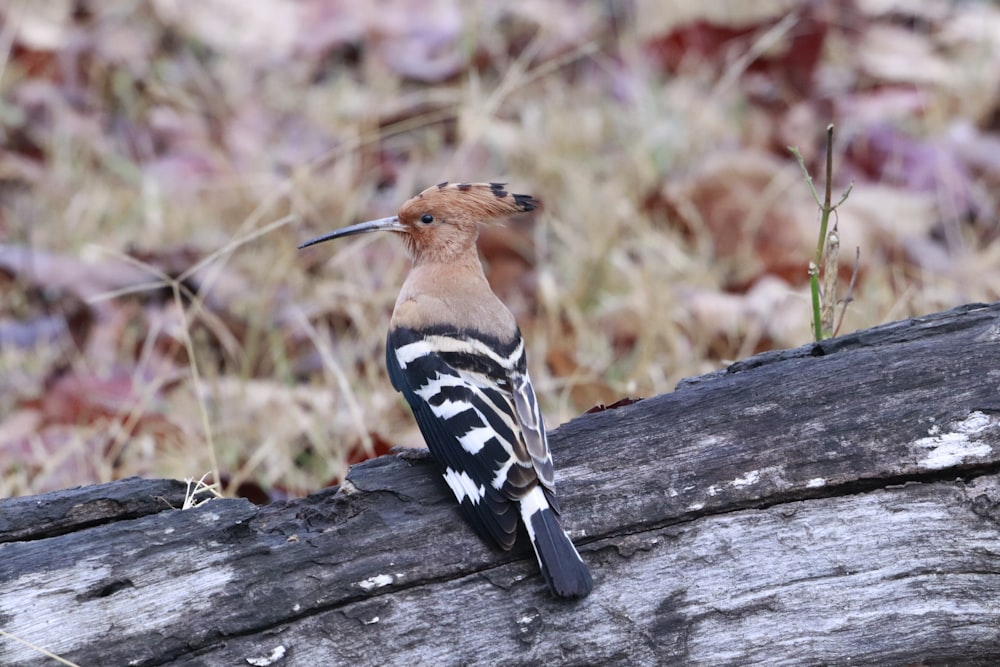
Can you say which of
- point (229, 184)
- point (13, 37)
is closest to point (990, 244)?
point (229, 184)

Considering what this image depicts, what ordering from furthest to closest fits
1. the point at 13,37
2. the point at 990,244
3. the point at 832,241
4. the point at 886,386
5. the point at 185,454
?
the point at 13,37 → the point at 990,244 → the point at 185,454 → the point at 832,241 → the point at 886,386

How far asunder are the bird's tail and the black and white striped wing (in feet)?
0.08

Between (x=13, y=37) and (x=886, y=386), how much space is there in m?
3.87

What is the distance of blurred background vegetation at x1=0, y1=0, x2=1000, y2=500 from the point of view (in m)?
3.03

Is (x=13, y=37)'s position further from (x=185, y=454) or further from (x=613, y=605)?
(x=613, y=605)

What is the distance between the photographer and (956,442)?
188 cm

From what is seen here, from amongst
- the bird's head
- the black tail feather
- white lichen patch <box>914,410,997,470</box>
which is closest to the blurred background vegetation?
the bird's head

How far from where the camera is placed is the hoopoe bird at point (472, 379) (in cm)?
182

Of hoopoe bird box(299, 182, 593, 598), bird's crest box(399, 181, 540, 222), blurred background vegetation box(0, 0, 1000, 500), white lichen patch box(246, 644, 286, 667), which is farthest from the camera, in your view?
blurred background vegetation box(0, 0, 1000, 500)

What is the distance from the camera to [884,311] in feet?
10.8

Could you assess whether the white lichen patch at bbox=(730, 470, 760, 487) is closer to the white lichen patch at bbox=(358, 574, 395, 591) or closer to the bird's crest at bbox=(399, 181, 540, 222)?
the white lichen patch at bbox=(358, 574, 395, 591)

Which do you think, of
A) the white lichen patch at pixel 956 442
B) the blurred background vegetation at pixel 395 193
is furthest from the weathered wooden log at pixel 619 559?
the blurred background vegetation at pixel 395 193

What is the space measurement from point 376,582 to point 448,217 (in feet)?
3.03

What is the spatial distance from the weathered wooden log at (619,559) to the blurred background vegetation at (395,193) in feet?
1.88
